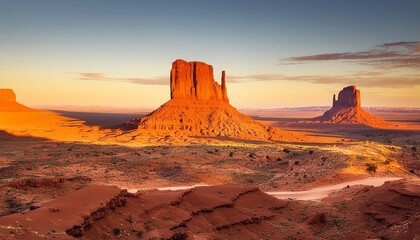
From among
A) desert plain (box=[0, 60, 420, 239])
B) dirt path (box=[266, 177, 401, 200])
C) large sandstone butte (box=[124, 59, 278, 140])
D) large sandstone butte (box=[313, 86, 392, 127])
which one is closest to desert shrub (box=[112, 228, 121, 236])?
desert plain (box=[0, 60, 420, 239])

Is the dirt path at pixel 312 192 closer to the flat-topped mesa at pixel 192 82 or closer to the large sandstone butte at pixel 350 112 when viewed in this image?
the flat-topped mesa at pixel 192 82

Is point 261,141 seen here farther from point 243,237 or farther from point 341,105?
point 341,105

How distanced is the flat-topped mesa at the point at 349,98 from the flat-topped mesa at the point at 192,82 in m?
87.6

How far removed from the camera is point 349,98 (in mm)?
181375

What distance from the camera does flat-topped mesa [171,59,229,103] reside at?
117m

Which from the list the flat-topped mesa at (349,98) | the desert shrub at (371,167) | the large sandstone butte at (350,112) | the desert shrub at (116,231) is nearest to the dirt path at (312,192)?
the desert shrub at (371,167)

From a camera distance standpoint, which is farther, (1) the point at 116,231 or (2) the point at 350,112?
→ (2) the point at 350,112

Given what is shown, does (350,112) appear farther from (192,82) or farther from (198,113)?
(198,113)

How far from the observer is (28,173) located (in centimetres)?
3712

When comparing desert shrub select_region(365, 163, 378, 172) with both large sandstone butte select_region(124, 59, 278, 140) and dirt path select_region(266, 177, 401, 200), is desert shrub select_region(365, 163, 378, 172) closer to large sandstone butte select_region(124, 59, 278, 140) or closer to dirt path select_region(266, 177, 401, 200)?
dirt path select_region(266, 177, 401, 200)

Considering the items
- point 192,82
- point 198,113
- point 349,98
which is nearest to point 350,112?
point 349,98

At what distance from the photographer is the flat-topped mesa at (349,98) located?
586ft

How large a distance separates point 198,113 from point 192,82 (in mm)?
13002

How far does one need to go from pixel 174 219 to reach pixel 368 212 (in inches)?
524
